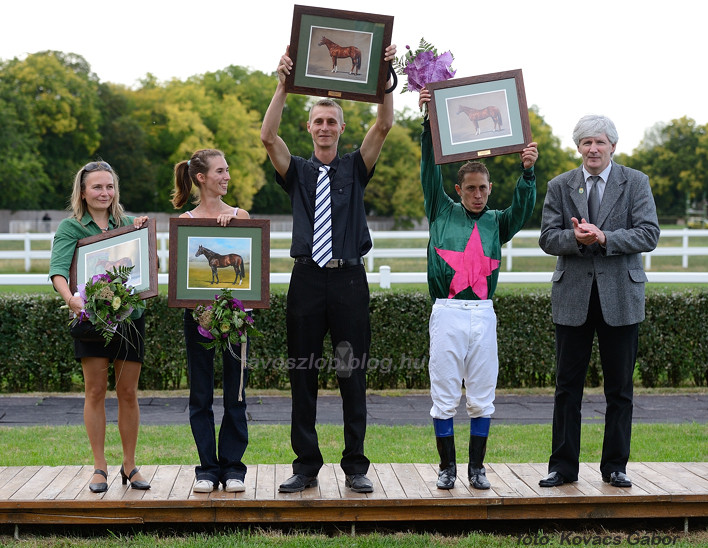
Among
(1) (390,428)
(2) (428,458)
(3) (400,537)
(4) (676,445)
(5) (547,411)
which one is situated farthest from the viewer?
(5) (547,411)

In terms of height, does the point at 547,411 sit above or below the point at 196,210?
below

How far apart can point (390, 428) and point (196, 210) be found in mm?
3409

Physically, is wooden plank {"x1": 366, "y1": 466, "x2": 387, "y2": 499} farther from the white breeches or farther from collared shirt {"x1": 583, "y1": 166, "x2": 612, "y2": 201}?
collared shirt {"x1": 583, "y1": 166, "x2": 612, "y2": 201}

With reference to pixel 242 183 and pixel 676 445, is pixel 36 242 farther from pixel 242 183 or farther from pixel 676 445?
pixel 676 445

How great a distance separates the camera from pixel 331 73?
16.1ft

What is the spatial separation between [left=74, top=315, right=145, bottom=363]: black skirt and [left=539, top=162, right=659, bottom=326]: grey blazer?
253 cm

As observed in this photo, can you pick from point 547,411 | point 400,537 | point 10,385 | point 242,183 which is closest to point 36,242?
point 242,183

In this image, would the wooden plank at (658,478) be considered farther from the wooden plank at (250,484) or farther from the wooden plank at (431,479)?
the wooden plank at (250,484)

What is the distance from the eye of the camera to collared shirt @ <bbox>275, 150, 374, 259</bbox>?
4887mm

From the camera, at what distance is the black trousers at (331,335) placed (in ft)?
16.0

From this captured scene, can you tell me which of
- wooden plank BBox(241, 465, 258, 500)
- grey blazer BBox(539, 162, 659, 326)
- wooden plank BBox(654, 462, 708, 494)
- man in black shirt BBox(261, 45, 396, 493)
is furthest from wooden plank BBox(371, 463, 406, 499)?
wooden plank BBox(654, 462, 708, 494)

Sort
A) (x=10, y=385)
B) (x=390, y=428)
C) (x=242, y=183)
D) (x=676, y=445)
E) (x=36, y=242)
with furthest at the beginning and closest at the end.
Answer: (x=242, y=183) < (x=36, y=242) < (x=10, y=385) < (x=390, y=428) < (x=676, y=445)

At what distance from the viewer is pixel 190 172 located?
4.96 m

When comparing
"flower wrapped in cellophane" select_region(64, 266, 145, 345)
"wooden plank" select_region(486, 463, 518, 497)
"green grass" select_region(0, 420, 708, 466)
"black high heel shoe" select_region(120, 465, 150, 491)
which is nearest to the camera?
"flower wrapped in cellophane" select_region(64, 266, 145, 345)
